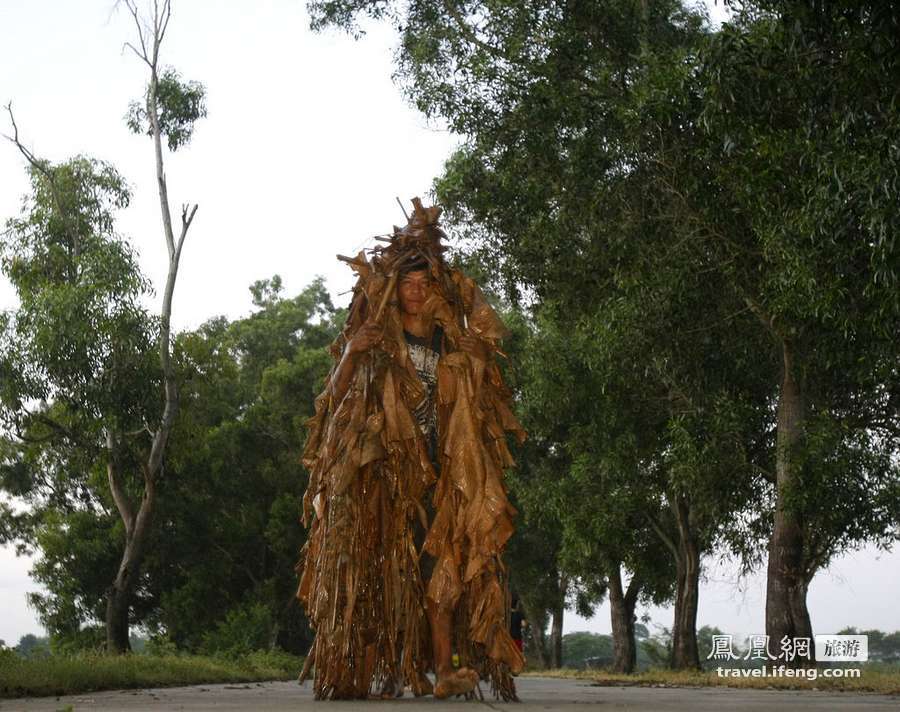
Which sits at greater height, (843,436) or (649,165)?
(649,165)

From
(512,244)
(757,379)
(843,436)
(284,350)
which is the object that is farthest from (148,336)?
(284,350)

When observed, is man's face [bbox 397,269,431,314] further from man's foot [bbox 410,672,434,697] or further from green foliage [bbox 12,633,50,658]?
green foliage [bbox 12,633,50,658]

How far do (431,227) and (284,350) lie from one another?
38.6m

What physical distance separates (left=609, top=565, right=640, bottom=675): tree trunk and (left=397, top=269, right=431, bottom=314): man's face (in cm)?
2154

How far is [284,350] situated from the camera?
46.8 m

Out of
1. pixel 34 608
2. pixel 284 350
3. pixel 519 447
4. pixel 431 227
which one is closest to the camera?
pixel 431 227

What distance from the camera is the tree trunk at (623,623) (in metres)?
29.2

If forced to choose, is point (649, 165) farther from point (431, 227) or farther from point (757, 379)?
point (431, 227)

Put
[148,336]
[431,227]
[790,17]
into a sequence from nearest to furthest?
[431,227] < [790,17] < [148,336]

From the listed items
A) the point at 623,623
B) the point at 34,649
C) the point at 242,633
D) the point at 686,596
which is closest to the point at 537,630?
the point at 623,623

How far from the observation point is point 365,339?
26.9 ft

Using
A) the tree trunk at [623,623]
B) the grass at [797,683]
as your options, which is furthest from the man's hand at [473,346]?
the tree trunk at [623,623]

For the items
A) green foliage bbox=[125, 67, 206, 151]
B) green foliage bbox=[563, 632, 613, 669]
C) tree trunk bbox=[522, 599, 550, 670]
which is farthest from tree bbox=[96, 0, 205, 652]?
green foliage bbox=[563, 632, 613, 669]

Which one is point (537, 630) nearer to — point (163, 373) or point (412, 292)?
point (163, 373)
